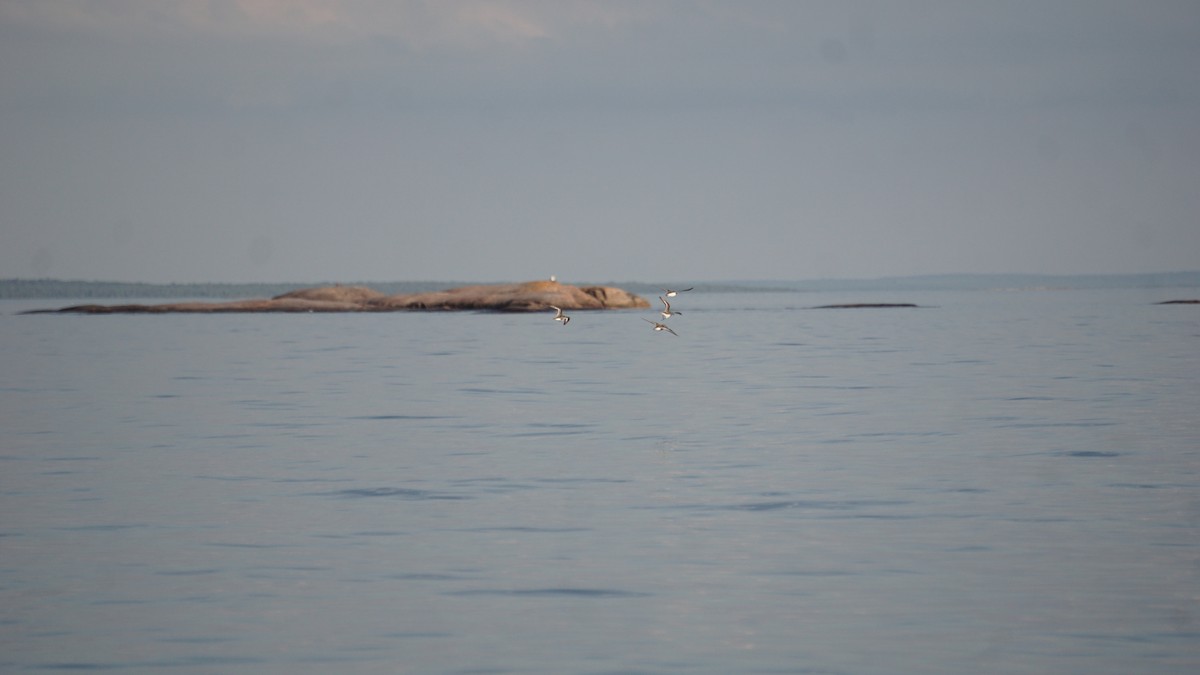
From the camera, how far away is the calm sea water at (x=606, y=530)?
1421 cm

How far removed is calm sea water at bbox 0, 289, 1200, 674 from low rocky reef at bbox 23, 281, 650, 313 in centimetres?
10625

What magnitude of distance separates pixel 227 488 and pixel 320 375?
2876 cm

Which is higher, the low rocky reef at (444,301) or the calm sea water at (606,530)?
the low rocky reef at (444,301)

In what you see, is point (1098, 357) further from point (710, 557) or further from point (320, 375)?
point (710, 557)

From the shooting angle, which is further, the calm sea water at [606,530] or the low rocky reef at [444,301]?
the low rocky reef at [444,301]

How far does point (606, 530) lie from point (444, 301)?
139406 mm

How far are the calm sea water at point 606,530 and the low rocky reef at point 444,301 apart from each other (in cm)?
10625

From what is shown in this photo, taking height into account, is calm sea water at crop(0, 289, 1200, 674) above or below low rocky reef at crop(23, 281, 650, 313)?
below

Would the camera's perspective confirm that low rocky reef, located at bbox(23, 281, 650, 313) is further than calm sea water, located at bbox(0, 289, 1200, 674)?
Yes

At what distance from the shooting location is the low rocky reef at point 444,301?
152 m

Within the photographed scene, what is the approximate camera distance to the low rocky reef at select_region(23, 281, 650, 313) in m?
152

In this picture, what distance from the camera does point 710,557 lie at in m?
18.0

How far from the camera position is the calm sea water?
46.6 feet

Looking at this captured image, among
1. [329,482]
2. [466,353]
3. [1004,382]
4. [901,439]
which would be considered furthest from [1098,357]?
[329,482]
